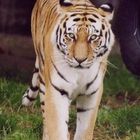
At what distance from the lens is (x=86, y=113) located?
470cm

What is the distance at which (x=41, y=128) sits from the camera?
535 cm

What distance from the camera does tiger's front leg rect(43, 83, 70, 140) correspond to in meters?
4.52

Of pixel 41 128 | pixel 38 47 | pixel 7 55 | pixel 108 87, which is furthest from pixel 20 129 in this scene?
pixel 7 55

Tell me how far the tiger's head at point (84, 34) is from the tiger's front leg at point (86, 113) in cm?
33

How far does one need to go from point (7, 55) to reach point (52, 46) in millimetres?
3162

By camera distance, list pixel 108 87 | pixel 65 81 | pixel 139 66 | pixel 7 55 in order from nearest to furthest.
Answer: pixel 65 81 → pixel 139 66 → pixel 108 87 → pixel 7 55

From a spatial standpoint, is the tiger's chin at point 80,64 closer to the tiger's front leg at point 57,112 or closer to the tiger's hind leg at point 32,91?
the tiger's front leg at point 57,112

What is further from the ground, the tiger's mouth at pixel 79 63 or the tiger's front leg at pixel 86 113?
the tiger's mouth at pixel 79 63

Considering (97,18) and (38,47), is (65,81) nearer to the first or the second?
(97,18)

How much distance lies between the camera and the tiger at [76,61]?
14.3ft

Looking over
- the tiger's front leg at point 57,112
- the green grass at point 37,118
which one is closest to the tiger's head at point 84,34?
the tiger's front leg at point 57,112

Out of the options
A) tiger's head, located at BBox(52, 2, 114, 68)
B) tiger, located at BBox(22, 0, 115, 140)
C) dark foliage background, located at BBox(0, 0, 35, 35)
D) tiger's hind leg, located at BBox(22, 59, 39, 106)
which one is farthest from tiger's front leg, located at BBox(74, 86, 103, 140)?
dark foliage background, located at BBox(0, 0, 35, 35)

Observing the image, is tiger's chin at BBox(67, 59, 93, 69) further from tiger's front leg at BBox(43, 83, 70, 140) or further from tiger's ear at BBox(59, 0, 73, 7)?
tiger's ear at BBox(59, 0, 73, 7)

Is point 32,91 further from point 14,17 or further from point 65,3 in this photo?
point 14,17
